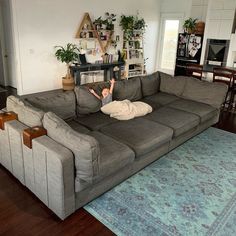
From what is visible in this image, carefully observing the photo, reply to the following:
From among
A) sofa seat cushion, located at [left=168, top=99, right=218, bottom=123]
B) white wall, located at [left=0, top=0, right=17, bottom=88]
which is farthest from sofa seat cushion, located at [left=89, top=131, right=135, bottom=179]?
white wall, located at [left=0, top=0, right=17, bottom=88]

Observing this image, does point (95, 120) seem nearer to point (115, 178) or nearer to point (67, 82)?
point (115, 178)

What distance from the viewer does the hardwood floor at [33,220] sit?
214cm

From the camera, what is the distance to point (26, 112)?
8.59 ft

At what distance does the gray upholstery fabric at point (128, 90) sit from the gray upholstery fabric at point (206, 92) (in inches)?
37.9

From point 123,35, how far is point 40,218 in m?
6.63

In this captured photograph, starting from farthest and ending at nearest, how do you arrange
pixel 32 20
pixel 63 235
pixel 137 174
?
pixel 32 20 < pixel 137 174 < pixel 63 235

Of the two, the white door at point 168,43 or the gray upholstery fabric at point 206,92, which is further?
the white door at point 168,43

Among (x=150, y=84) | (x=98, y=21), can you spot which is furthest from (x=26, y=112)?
(x=98, y=21)

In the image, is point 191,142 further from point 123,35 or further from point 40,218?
point 123,35

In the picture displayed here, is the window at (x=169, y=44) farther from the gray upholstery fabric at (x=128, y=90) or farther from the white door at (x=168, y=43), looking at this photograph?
the gray upholstery fabric at (x=128, y=90)

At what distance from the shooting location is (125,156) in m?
2.59

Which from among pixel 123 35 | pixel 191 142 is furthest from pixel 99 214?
pixel 123 35

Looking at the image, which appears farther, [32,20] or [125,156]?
[32,20]

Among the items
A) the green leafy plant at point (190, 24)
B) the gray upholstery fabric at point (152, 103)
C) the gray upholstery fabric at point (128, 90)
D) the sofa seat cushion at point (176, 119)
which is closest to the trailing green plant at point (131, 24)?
the green leafy plant at point (190, 24)
